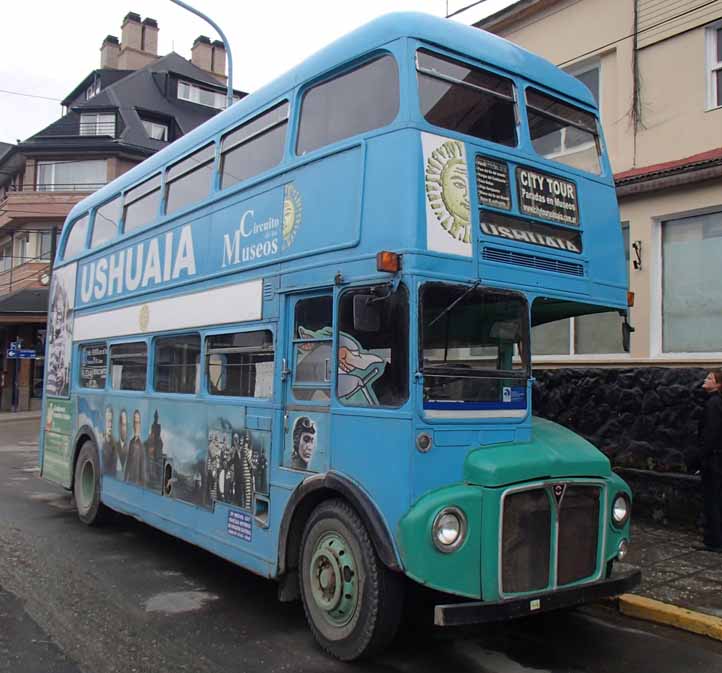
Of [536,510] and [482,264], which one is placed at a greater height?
[482,264]

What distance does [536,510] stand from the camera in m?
4.55

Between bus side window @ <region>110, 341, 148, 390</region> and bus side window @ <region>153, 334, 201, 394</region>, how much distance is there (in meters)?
0.38

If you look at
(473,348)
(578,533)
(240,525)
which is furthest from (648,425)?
(240,525)

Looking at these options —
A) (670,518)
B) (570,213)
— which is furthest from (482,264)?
(670,518)

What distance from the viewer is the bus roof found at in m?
4.94

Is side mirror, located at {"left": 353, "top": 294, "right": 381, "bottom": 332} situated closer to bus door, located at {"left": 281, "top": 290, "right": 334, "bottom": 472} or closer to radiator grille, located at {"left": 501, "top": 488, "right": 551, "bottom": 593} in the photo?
bus door, located at {"left": 281, "top": 290, "right": 334, "bottom": 472}

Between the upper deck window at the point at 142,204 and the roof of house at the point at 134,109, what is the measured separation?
26324 mm

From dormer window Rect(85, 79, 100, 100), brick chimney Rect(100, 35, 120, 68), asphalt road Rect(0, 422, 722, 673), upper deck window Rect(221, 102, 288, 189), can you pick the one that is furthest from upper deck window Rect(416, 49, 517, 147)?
brick chimney Rect(100, 35, 120, 68)

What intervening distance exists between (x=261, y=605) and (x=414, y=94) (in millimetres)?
4156

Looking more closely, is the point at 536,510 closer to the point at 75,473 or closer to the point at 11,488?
the point at 75,473

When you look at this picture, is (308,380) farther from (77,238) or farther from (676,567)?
(77,238)

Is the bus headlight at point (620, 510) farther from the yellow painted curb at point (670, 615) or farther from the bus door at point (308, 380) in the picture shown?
the bus door at point (308, 380)

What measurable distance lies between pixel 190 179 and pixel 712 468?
6.15m

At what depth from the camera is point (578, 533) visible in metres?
4.77
